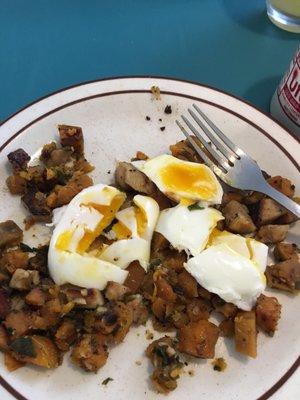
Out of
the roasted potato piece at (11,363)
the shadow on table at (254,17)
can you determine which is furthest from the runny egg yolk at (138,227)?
the shadow on table at (254,17)

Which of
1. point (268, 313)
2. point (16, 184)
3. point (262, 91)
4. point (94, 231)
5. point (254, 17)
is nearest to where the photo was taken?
point (268, 313)

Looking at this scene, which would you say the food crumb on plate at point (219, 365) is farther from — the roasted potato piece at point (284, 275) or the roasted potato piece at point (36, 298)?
the roasted potato piece at point (36, 298)

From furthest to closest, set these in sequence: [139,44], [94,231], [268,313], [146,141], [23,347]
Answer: [139,44]
[146,141]
[94,231]
[268,313]
[23,347]

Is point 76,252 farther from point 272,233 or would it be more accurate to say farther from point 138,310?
point 272,233

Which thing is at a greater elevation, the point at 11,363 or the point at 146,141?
the point at 146,141

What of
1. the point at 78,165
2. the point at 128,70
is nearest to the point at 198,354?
the point at 78,165

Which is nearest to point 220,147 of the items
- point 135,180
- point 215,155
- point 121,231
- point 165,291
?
point 215,155
